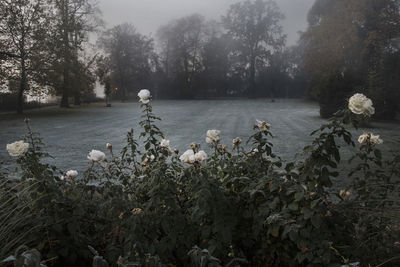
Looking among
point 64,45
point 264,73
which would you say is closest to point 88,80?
point 64,45

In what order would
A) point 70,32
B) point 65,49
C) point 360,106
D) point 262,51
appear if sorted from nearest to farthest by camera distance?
point 360,106, point 262,51, point 65,49, point 70,32

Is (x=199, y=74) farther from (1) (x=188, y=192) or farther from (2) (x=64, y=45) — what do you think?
(1) (x=188, y=192)

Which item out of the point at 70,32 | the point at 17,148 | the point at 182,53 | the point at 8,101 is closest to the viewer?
the point at 17,148

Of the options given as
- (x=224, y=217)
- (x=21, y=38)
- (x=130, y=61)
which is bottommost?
(x=224, y=217)

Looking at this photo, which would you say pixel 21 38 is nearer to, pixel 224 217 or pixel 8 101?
pixel 8 101

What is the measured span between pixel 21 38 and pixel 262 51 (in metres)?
11.4

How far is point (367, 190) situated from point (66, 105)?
2142 cm

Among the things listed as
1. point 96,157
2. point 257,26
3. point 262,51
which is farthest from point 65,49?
point 96,157

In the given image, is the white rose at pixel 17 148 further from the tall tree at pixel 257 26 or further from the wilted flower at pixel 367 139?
the tall tree at pixel 257 26

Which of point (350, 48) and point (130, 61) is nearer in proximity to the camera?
point (350, 48)

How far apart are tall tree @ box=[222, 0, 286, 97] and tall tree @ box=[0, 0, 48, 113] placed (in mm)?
10157

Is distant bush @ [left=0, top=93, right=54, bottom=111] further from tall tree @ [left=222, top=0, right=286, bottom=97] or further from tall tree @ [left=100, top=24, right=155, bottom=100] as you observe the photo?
tall tree @ [left=100, top=24, right=155, bottom=100]

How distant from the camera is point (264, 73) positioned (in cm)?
1009

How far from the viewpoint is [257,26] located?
7984 mm
